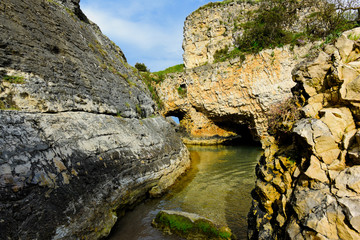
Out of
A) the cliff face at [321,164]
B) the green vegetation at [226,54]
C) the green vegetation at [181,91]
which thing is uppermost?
the green vegetation at [226,54]

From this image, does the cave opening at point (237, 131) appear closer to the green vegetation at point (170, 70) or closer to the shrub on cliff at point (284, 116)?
the green vegetation at point (170, 70)

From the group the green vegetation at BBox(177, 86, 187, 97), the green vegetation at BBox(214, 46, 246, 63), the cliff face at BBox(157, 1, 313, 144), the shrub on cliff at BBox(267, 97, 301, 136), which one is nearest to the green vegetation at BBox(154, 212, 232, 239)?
the shrub on cliff at BBox(267, 97, 301, 136)

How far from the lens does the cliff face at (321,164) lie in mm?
2623

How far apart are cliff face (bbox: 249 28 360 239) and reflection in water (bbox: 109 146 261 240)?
2601 millimetres

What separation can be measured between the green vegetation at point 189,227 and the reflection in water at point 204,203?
287mm

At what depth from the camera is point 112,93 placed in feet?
32.7

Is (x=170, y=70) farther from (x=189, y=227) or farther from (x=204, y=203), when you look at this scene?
(x=189, y=227)

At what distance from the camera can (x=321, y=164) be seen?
122 inches

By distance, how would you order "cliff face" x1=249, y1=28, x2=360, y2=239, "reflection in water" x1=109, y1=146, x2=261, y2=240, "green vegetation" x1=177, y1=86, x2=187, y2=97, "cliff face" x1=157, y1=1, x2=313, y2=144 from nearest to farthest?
"cliff face" x1=249, y1=28, x2=360, y2=239 < "reflection in water" x1=109, y1=146, x2=261, y2=240 < "cliff face" x1=157, y1=1, x2=313, y2=144 < "green vegetation" x1=177, y1=86, x2=187, y2=97

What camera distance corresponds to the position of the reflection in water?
19.7ft

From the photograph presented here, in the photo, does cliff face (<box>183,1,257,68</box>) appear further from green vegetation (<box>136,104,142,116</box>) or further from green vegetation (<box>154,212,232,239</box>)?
green vegetation (<box>154,212,232,239</box>)

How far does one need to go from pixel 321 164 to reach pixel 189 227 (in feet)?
14.3

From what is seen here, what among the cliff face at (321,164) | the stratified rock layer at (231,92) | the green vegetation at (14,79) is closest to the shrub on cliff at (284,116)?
the cliff face at (321,164)

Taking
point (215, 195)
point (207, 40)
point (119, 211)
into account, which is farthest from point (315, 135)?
point (207, 40)
